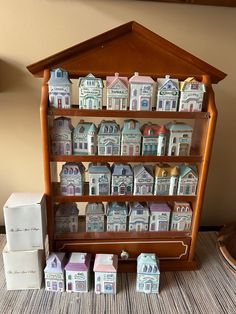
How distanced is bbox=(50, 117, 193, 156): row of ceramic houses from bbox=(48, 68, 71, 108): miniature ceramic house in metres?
0.08

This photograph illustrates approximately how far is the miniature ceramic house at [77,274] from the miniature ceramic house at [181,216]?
0.44 meters

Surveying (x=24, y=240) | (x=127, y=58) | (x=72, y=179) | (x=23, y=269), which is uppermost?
(x=127, y=58)

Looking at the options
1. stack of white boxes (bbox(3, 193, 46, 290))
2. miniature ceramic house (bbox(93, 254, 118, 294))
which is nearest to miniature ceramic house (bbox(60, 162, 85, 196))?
stack of white boxes (bbox(3, 193, 46, 290))

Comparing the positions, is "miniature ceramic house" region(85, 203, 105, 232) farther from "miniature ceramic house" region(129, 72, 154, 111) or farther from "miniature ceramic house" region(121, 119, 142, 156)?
"miniature ceramic house" region(129, 72, 154, 111)

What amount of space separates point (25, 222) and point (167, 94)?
0.78 meters

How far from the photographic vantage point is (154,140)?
1.16 metres

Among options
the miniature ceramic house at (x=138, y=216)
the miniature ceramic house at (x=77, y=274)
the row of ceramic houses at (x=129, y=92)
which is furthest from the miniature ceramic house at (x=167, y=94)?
the miniature ceramic house at (x=77, y=274)

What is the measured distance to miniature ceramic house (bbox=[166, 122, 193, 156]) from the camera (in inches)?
45.4

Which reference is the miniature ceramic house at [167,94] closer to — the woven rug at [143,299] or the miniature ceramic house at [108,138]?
the miniature ceramic house at [108,138]

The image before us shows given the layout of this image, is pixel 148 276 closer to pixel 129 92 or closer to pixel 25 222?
pixel 25 222

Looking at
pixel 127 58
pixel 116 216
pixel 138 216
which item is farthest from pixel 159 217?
pixel 127 58

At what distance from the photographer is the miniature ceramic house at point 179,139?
1153 mm

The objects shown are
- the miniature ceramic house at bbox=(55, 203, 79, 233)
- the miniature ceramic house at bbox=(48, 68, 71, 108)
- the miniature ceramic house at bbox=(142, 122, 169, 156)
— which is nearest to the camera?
the miniature ceramic house at bbox=(48, 68, 71, 108)

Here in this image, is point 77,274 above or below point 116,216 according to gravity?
below
